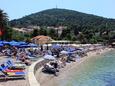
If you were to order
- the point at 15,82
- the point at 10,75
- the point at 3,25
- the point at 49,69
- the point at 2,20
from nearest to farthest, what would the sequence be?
the point at 15,82, the point at 10,75, the point at 49,69, the point at 2,20, the point at 3,25

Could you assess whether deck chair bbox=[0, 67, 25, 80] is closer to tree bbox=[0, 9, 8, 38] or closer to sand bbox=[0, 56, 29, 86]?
sand bbox=[0, 56, 29, 86]

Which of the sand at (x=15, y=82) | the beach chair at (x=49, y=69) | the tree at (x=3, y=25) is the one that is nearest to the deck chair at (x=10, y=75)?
the sand at (x=15, y=82)

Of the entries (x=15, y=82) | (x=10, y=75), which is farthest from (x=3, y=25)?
(x=15, y=82)

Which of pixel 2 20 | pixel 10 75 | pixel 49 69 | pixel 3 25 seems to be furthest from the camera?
pixel 3 25

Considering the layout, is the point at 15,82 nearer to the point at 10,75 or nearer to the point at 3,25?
the point at 10,75

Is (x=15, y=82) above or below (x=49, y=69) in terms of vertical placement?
above

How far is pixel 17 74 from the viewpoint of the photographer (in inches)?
827

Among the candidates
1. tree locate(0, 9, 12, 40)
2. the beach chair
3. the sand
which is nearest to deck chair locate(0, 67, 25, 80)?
the sand

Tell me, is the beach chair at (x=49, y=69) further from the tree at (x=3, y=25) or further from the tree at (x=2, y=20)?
the tree at (x=2, y=20)

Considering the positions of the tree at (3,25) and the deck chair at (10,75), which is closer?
the deck chair at (10,75)

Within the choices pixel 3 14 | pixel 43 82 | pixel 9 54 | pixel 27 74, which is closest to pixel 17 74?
pixel 27 74

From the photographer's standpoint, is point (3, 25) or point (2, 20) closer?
point (2, 20)

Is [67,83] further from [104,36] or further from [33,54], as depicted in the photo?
A: [104,36]

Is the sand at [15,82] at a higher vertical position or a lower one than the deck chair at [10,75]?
lower
